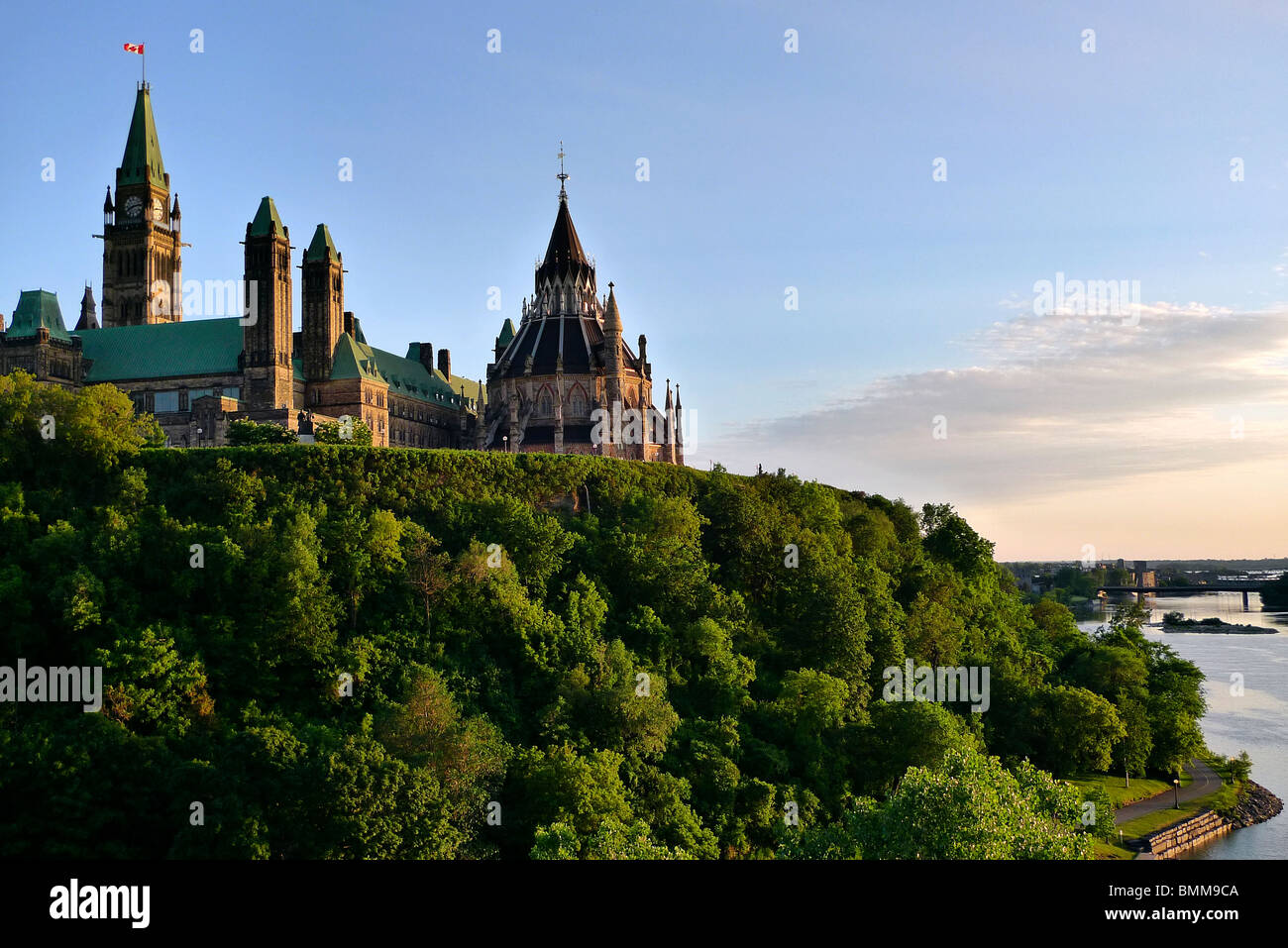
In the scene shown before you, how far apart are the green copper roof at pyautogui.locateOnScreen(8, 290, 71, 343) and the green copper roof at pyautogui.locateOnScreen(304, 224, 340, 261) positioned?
2050 cm

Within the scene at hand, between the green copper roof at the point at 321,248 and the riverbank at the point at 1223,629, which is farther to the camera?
the riverbank at the point at 1223,629

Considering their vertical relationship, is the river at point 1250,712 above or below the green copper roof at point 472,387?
below

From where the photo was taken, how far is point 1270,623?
162m

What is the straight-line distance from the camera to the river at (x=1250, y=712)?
5488 centimetres

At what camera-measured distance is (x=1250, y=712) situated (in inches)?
3260

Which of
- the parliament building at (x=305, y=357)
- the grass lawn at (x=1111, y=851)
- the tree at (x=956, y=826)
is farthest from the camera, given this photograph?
the parliament building at (x=305, y=357)

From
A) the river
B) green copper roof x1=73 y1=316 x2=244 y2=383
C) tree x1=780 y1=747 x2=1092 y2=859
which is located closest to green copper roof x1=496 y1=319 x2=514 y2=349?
green copper roof x1=73 y1=316 x2=244 y2=383

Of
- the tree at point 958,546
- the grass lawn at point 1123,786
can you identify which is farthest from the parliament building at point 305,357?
the grass lawn at point 1123,786

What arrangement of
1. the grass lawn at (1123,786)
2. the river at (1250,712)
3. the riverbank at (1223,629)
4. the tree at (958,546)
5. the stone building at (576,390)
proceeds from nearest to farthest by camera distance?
the river at (1250,712), the grass lawn at (1123,786), the tree at (958,546), the stone building at (576,390), the riverbank at (1223,629)

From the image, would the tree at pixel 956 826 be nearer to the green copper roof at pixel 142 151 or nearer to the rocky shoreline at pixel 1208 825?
the rocky shoreline at pixel 1208 825

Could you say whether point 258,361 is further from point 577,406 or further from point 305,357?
point 577,406

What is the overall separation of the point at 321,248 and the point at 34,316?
Result: 22913mm

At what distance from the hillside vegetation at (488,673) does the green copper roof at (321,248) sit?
36.2 meters
